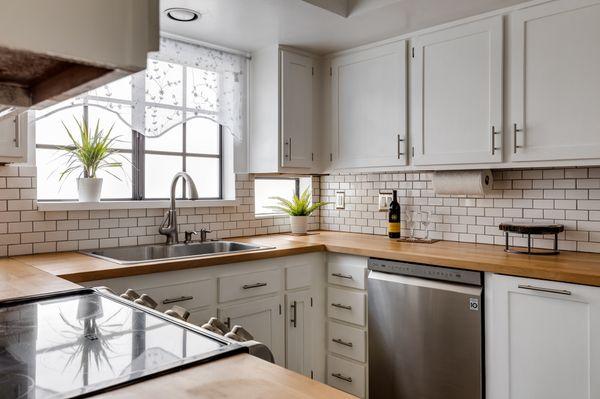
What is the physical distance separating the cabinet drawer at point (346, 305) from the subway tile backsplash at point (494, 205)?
71cm

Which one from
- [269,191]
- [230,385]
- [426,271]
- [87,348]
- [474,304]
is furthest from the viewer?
[269,191]

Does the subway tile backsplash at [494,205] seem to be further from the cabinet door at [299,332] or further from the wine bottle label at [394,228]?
the cabinet door at [299,332]

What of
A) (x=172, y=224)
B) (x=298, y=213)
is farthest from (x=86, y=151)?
(x=298, y=213)

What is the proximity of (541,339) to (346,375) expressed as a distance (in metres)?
1.22

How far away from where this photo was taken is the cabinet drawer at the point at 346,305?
2801mm

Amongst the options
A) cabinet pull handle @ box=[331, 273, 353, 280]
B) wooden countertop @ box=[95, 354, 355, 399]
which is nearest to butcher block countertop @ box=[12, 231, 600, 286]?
cabinet pull handle @ box=[331, 273, 353, 280]

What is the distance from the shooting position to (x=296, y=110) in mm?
3293

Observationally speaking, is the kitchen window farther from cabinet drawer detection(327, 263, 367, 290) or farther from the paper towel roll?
the paper towel roll

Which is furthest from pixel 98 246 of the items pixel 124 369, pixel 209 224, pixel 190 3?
pixel 124 369

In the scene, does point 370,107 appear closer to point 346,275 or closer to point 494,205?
point 494,205

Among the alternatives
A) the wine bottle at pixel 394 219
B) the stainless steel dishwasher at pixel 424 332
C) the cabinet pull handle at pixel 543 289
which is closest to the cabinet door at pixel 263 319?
the stainless steel dishwasher at pixel 424 332

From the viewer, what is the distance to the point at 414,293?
98.0 inches

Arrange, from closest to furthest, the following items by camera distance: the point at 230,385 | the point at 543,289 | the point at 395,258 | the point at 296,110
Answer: the point at 230,385
the point at 543,289
the point at 395,258
the point at 296,110

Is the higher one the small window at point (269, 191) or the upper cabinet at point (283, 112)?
the upper cabinet at point (283, 112)
